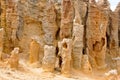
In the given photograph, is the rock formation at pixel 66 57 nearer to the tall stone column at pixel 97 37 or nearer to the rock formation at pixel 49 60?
the rock formation at pixel 49 60

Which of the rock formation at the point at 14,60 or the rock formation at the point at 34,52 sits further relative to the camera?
the rock formation at the point at 34,52

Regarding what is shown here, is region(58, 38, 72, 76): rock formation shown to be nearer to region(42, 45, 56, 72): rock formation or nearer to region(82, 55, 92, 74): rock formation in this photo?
region(42, 45, 56, 72): rock formation

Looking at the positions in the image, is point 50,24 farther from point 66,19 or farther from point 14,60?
point 14,60

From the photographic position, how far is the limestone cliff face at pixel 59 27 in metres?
22.4

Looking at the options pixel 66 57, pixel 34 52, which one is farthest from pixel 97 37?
pixel 34 52

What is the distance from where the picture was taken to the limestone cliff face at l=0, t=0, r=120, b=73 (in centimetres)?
2236

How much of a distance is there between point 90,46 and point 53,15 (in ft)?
11.3

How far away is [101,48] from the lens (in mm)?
24281

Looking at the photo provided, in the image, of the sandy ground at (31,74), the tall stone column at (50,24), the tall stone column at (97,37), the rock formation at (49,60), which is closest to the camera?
the sandy ground at (31,74)

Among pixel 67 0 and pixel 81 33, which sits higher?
pixel 67 0

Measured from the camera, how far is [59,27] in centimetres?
2439

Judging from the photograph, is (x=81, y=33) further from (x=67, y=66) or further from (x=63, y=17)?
(x=67, y=66)

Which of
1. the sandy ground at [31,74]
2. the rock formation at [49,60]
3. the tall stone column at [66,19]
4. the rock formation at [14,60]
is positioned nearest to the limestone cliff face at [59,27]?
the tall stone column at [66,19]

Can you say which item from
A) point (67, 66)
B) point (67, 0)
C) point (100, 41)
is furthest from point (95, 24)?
point (67, 66)
